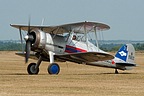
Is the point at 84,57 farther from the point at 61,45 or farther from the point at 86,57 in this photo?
the point at 61,45

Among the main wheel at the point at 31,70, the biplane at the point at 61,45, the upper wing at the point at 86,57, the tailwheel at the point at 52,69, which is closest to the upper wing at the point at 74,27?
the biplane at the point at 61,45

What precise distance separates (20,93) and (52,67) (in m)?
9.64

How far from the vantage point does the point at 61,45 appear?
2719 centimetres

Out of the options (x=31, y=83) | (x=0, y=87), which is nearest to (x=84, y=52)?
(x=31, y=83)

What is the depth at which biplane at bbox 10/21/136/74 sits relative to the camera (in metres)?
26.2

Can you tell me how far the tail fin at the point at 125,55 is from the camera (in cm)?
3066

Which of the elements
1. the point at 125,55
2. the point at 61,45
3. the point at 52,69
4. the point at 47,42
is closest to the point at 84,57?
the point at 61,45

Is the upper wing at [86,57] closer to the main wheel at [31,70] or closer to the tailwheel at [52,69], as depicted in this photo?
the tailwheel at [52,69]

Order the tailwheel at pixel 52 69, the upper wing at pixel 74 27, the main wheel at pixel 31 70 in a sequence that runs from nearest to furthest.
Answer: the tailwheel at pixel 52 69 → the upper wing at pixel 74 27 → the main wheel at pixel 31 70

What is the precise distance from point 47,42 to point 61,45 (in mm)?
923

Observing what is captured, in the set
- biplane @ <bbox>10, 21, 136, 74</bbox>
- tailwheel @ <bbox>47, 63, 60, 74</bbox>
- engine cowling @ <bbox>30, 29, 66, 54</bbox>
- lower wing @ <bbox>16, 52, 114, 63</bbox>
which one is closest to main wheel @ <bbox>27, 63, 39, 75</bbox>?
biplane @ <bbox>10, 21, 136, 74</bbox>

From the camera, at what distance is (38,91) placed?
17.0 metres

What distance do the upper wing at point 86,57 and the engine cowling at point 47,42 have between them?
49 centimetres

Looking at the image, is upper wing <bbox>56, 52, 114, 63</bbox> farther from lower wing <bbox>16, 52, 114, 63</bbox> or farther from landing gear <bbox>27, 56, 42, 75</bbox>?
landing gear <bbox>27, 56, 42, 75</bbox>
